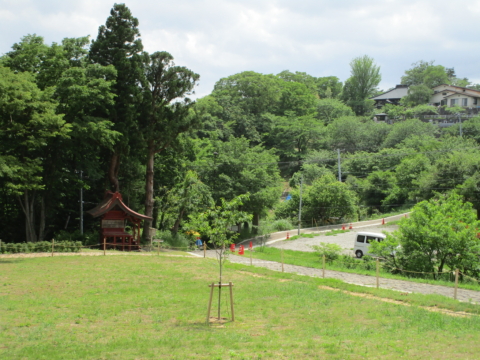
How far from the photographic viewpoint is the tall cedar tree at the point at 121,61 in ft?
108

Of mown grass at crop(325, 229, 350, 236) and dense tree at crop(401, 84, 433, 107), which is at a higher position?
dense tree at crop(401, 84, 433, 107)

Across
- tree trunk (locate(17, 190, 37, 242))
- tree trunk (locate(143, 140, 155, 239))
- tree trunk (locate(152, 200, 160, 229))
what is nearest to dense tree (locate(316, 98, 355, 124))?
tree trunk (locate(152, 200, 160, 229))

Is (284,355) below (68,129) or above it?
below

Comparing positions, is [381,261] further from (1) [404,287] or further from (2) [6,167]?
(2) [6,167]

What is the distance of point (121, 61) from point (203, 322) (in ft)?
82.4

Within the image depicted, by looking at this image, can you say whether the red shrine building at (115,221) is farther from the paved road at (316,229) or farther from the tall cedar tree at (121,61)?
the paved road at (316,229)

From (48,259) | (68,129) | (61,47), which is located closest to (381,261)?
(48,259)

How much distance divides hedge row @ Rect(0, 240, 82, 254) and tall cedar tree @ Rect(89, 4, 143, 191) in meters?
7.23

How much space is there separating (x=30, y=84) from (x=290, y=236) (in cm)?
2858

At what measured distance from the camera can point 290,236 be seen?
46.2 metres

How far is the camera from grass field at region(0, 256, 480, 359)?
9.51 metres

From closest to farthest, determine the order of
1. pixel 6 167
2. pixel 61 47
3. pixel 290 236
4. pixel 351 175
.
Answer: pixel 6 167, pixel 61 47, pixel 290 236, pixel 351 175

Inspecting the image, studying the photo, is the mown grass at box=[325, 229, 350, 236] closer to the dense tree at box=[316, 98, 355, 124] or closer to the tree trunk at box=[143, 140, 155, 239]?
the tree trunk at box=[143, 140, 155, 239]

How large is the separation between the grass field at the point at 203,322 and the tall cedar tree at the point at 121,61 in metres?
15.0
